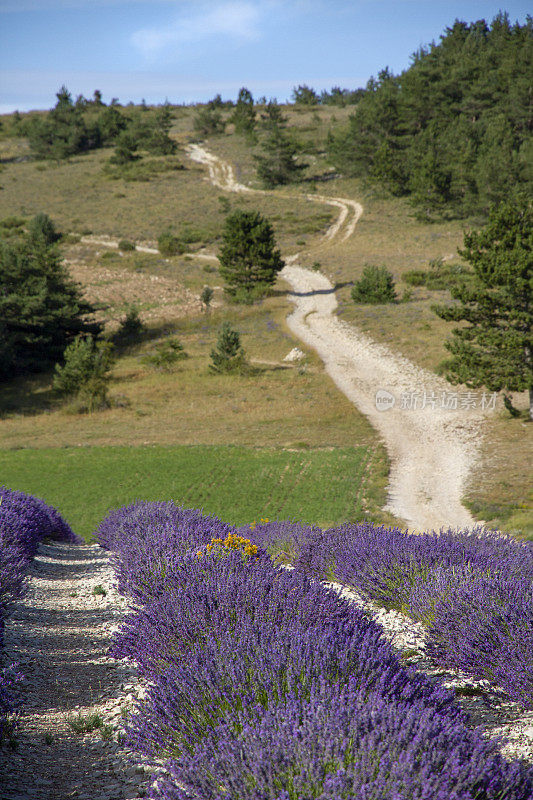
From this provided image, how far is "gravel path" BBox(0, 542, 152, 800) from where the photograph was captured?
11.7 ft

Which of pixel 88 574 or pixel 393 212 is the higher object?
pixel 393 212

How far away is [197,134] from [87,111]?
1157 inches

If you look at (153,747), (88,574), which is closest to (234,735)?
(153,747)

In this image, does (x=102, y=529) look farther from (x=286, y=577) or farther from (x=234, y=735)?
(x=234, y=735)

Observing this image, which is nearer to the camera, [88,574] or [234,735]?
[234,735]

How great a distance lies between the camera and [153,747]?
11.2 ft

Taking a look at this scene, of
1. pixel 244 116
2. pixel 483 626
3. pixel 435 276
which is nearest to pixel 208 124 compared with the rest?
pixel 244 116

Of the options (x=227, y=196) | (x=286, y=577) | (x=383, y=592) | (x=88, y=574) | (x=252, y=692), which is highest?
(x=227, y=196)

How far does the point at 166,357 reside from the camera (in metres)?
35.8

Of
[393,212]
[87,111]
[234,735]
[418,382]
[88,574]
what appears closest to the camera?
[234,735]

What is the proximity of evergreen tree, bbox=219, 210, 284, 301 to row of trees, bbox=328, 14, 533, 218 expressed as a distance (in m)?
26.7

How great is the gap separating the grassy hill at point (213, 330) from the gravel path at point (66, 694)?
30.7 ft

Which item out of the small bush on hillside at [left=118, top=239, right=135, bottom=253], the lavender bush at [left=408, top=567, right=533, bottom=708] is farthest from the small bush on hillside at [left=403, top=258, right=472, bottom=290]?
the lavender bush at [left=408, top=567, right=533, bottom=708]

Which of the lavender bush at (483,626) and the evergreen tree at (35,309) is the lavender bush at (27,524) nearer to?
the lavender bush at (483,626)
